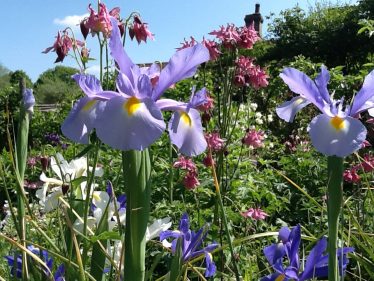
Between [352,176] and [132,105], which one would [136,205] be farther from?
[352,176]

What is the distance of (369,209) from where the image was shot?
3502mm

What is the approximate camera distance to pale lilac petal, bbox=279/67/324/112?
1.18m

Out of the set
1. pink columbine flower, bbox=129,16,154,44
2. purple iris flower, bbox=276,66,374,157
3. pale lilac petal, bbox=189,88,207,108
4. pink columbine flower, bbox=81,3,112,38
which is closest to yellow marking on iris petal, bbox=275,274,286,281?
purple iris flower, bbox=276,66,374,157

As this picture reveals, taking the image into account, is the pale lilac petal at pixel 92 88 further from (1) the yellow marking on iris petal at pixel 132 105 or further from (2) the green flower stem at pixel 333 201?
(2) the green flower stem at pixel 333 201

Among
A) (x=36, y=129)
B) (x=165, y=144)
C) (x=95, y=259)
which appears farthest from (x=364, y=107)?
(x=36, y=129)

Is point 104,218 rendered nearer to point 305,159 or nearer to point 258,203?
point 258,203

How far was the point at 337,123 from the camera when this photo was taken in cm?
112

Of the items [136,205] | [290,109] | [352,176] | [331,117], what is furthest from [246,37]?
[136,205]

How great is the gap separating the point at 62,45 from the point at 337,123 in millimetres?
1698

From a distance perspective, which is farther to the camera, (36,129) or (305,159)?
(36,129)

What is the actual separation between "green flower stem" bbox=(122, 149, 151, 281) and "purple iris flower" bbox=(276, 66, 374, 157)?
338 mm

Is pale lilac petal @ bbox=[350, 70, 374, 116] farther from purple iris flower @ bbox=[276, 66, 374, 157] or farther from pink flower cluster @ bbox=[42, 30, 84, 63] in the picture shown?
pink flower cluster @ bbox=[42, 30, 84, 63]

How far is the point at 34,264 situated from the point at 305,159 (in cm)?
358

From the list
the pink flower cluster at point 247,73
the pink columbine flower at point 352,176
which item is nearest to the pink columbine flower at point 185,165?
the pink flower cluster at point 247,73
